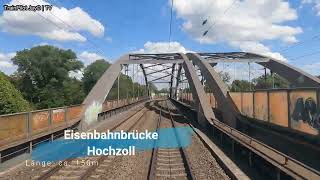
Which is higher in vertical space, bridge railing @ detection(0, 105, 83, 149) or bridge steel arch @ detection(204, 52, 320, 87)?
bridge steel arch @ detection(204, 52, 320, 87)

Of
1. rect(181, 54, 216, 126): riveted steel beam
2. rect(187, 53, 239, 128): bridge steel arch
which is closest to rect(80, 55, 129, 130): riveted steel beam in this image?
rect(181, 54, 216, 126): riveted steel beam

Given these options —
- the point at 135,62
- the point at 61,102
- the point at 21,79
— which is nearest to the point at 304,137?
the point at 135,62

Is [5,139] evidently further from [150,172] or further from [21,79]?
[21,79]

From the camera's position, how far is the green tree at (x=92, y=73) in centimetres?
10900

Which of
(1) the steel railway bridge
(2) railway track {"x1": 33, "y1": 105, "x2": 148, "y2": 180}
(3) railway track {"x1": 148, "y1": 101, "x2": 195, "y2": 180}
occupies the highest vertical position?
(1) the steel railway bridge

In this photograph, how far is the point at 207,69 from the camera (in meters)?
38.3

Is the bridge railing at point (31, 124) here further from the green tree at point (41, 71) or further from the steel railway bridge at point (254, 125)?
the green tree at point (41, 71)

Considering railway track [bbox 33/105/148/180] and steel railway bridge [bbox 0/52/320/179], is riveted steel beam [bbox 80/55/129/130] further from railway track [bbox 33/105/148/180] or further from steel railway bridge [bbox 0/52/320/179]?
railway track [bbox 33/105/148/180]

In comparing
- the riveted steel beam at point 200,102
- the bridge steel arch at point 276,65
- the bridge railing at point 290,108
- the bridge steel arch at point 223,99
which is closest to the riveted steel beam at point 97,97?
the riveted steel beam at point 200,102

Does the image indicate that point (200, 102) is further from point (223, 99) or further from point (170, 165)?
point (170, 165)

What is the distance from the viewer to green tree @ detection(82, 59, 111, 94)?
109000 millimetres

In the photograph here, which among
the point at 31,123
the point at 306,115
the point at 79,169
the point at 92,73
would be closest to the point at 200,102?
the point at 31,123

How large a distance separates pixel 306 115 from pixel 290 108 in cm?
178

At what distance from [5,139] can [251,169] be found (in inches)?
334
